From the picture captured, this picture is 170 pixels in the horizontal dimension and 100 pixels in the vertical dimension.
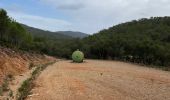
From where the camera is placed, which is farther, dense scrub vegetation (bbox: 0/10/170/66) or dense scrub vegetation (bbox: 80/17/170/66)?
dense scrub vegetation (bbox: 0/10/170/66)

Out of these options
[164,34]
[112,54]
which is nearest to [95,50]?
[112,54]

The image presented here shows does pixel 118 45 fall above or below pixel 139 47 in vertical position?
above

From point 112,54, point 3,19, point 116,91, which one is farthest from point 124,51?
point 116,91

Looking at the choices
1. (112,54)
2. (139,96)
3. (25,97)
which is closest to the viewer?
(25,97)

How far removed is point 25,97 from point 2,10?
57.6 metres

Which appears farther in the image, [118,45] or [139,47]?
[118,45]

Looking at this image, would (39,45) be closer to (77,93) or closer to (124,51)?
(124,51)

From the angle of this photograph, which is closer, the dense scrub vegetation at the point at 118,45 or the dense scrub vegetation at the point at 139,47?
the dense scrub vegetation at the point at 139,47

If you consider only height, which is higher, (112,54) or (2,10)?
(2,10)

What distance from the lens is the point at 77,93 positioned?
2195cm

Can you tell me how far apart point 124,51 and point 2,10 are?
30087 mm

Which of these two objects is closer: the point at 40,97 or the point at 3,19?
the point at 40,97

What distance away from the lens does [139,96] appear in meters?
21.5

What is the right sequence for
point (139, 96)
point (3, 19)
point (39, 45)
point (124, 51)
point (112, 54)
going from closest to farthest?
point (139, 96)
point (3, 19)
point (124, 51)
point (112, 54)
point (39, 45)
